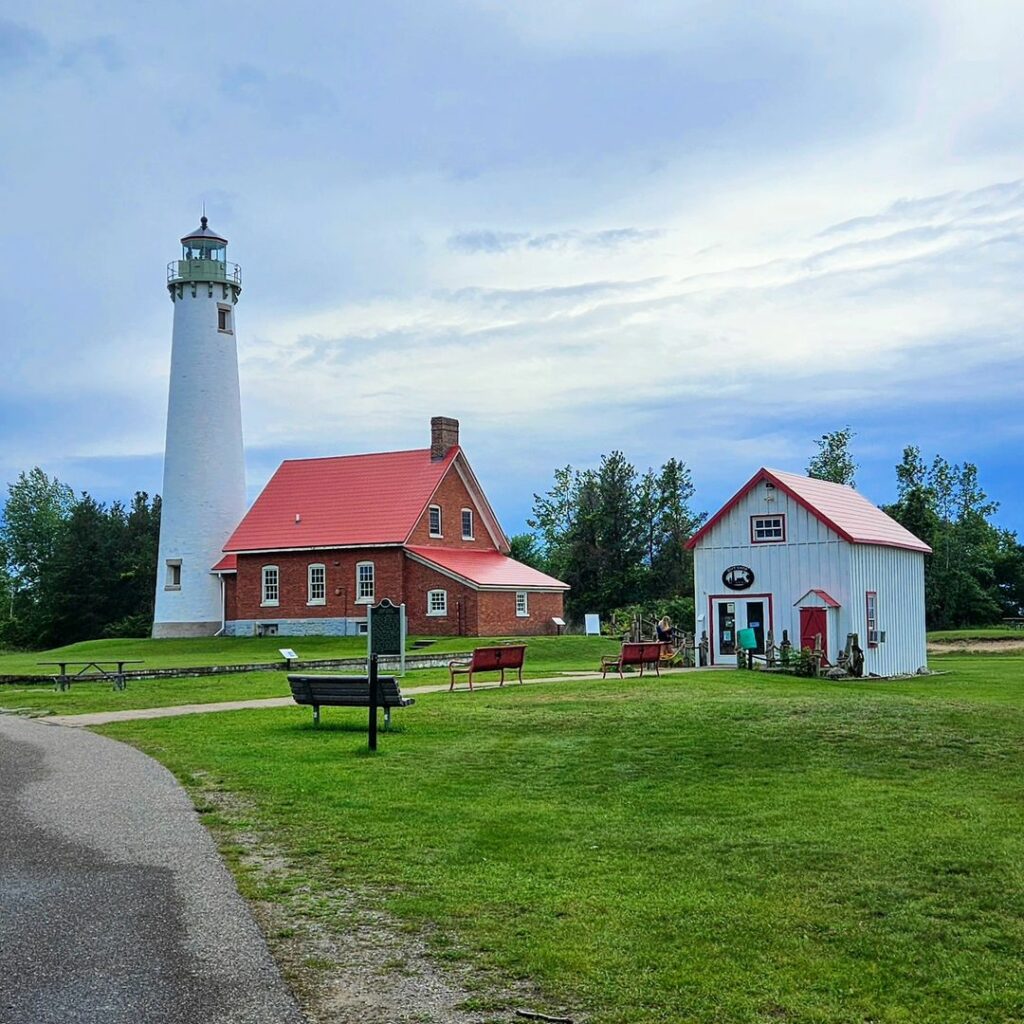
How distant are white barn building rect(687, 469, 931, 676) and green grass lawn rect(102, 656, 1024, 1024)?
15.8 metres

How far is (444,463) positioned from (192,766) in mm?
40616

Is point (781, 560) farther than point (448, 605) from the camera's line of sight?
No

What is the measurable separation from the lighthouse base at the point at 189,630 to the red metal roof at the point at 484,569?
10.3m

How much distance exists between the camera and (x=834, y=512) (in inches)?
1409

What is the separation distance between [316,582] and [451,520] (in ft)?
21.0

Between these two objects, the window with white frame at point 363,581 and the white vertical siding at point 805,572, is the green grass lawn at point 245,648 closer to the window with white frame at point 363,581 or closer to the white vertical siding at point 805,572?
the window with white frame at point 363,581

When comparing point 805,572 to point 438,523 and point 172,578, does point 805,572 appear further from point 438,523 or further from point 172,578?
point 172,578

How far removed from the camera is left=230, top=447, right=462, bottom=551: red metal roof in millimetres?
52062

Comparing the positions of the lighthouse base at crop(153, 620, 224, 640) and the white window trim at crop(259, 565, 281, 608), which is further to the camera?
the lighthouse base at crop(153, 620, 224, 640)

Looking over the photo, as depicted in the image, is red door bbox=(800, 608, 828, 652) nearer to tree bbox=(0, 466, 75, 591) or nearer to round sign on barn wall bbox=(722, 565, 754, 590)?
round sign on barn wall bbox=(722, 565, 754, 590)

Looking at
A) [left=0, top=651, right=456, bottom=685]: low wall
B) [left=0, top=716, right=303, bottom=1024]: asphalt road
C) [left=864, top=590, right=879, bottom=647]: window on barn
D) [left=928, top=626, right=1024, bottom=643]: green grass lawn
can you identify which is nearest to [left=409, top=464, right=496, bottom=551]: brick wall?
[left=0, top=651, right=456, bottom=685]: low wall

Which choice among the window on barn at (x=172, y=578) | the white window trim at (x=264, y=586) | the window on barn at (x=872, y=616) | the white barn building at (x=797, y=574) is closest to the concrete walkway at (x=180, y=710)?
the white barn building at (x=797, y=574)

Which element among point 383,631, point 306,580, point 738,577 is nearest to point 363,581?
point 306,580

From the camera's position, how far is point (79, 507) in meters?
80.0
